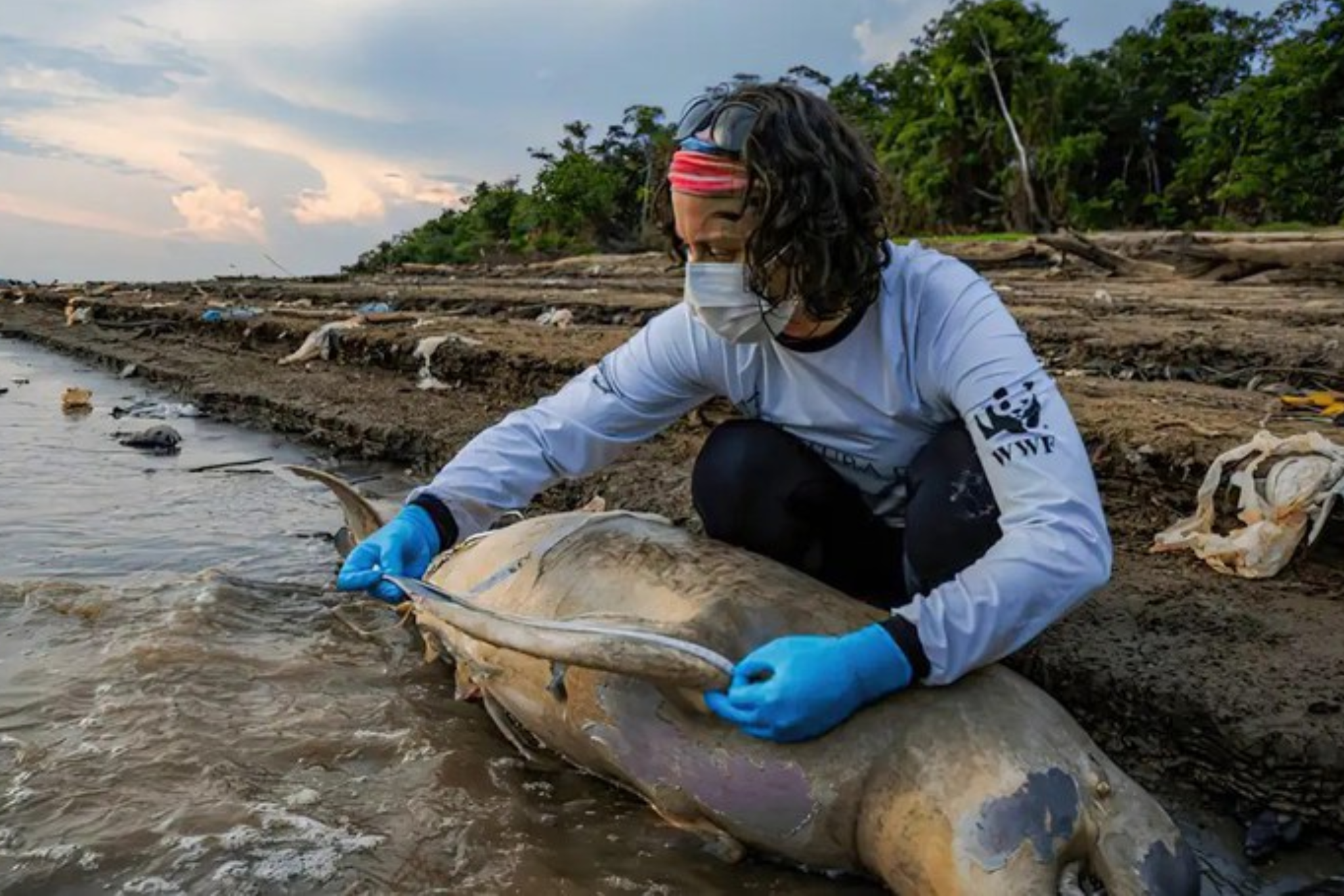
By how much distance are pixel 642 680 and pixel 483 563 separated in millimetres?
833

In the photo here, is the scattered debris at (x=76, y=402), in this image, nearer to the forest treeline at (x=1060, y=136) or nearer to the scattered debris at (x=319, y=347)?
the scattered debris at (x=319, y=347)

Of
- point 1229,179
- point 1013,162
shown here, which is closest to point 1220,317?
point 1229,179

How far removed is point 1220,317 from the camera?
718cm

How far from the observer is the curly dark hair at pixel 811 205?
2.06 m

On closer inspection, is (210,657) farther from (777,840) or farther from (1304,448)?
(1304,448)

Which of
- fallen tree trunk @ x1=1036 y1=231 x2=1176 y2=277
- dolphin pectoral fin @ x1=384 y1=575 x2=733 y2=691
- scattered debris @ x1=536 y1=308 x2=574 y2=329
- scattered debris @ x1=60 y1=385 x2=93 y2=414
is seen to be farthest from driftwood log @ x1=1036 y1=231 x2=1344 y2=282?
scattered debris @ x1=60 y1=385 x2=93 y2=414

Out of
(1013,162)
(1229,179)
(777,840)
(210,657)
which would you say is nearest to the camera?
(777,840)

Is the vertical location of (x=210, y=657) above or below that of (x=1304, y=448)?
below

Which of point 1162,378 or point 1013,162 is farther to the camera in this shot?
point 1013,162

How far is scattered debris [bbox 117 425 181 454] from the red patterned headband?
5195 mm

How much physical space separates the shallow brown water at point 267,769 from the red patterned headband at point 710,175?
4.22ft

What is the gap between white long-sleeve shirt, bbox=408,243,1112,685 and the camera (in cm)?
186

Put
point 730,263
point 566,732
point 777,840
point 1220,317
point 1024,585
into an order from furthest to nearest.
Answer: point 1220,317 → point 566,732 → point 730,263 → point 777,840 → point 1024,585

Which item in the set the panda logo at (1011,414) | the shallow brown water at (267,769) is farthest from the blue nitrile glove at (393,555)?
the panda logo at (1011,414)
